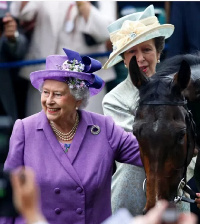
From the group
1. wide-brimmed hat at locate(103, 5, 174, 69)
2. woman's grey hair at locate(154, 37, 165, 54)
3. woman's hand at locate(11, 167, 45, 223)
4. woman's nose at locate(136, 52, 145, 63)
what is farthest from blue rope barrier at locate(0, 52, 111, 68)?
woman's hand at locate(11, 167, 45, 223)

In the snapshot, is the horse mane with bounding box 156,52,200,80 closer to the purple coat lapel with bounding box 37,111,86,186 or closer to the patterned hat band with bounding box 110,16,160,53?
the patterned hat band with bounding box 110,16,160,53

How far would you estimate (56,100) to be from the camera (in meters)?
5.54

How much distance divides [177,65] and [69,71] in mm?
728

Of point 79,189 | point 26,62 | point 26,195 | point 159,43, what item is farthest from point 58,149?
point 26,195

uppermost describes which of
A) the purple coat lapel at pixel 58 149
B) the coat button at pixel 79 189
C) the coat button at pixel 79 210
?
the purple coat lapel at pixel 58 149

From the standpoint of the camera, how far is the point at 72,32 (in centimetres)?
737

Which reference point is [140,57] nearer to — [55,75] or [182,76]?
[55,75]

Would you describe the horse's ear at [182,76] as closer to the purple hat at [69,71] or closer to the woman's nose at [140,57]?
the purple hat at [69,71]

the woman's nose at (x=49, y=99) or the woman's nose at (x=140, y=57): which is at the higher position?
the woman's nose at (x=140, y=57)

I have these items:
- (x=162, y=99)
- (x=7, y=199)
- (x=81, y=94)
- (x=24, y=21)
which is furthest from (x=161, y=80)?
(x=24, y=21)

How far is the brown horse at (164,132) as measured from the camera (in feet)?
15.9

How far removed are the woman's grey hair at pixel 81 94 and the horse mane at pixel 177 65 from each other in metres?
0.54

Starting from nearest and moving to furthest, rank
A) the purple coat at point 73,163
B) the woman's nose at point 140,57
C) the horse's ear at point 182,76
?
the horse's ear at point 182,76
the purple coat at point 73,163
the woman's nose at point 140,57

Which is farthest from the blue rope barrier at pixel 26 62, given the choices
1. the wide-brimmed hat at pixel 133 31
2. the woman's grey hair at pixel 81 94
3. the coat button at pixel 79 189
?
the coat button at pixel 79 189
